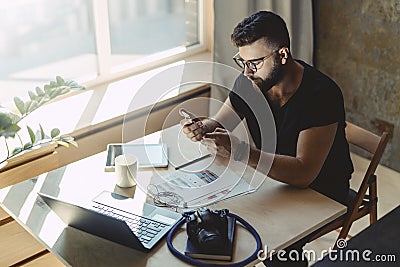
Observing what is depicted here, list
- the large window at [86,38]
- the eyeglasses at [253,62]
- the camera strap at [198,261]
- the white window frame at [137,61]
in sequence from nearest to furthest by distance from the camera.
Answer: the camera strap at [198,261]
the eyeglasses at [253,62]
the large window at [86,38]
the white window frame at [137,61]

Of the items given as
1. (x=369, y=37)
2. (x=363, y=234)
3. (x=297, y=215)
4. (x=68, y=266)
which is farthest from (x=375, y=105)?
(x=68, y=266)

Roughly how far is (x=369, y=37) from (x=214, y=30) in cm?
76

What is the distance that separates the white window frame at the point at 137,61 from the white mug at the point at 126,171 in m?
1.22

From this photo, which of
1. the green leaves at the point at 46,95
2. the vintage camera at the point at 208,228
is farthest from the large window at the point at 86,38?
the vintage camera at the point at 208,228

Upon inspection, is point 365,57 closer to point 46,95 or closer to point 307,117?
point 307,117

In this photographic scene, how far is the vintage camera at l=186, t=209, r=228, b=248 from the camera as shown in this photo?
1648 mm

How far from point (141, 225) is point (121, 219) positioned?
11cm

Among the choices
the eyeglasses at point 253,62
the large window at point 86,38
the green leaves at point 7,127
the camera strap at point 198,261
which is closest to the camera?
the camera strap at point 198,261

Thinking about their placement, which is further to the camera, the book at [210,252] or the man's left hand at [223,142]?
the man's left hand at [223,142]

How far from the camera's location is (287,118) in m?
2.07

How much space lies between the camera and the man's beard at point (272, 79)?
6.57ft

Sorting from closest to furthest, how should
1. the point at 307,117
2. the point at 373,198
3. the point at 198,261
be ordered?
1. the point at 198,261
2. the point at 307,117
3. the point at 373,198

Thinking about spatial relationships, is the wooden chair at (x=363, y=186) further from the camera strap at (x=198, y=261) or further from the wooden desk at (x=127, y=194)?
the camera strap at (x=198, y=261)

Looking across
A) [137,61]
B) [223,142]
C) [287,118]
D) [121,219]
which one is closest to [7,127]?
[121,219]
